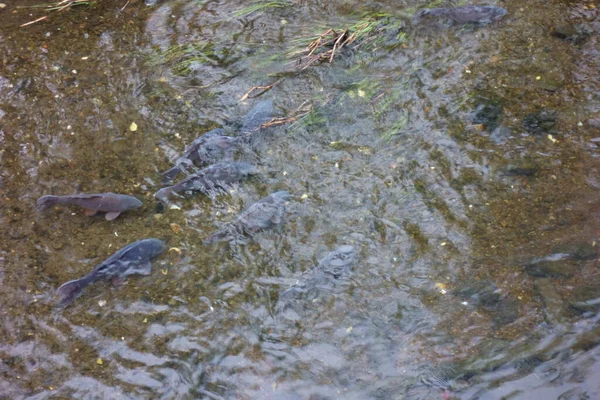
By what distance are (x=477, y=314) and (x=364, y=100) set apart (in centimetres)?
260

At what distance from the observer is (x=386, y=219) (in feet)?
16.1

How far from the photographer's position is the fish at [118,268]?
444 centimetres

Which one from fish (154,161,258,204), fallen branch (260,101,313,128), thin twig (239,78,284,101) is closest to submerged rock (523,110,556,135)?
fallen branch (260,101,313,128)

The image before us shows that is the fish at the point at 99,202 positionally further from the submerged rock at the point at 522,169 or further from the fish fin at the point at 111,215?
the submerged rock at the point at 522,169

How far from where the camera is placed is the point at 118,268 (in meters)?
4.57

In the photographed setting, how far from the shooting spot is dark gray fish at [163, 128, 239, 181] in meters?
5.33

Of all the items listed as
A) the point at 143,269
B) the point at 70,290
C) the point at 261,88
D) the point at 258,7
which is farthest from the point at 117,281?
the point at 258,7

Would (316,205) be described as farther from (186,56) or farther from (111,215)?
(186,56)

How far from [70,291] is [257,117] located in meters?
2.38

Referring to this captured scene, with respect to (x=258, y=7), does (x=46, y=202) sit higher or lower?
lower

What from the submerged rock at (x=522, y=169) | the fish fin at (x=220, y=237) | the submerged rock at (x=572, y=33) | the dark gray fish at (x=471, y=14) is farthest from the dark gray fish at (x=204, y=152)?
the submerged rock at (x=572, y=33)

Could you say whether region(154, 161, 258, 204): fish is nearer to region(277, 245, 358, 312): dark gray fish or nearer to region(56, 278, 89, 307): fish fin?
region(56, 278, 89, 307): fish fin

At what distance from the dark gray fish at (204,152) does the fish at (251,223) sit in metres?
0.78

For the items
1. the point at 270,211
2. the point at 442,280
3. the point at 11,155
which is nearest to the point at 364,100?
the point at 270,211
